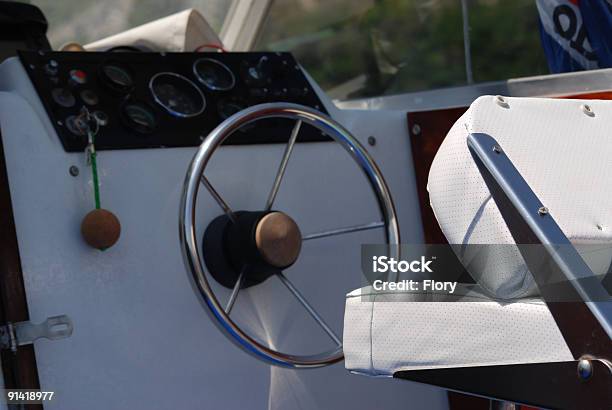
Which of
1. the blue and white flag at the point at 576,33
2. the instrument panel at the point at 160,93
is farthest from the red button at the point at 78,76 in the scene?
the blue and white flag at the point at 576,33

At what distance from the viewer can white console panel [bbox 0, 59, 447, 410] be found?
69.4 inches

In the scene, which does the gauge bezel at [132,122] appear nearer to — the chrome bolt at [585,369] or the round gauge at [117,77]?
the round gauge at [117,77]

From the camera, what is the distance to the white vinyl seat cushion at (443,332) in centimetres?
112

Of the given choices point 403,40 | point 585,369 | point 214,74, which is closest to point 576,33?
point 403,40

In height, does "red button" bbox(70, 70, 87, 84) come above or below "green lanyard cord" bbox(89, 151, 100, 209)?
above

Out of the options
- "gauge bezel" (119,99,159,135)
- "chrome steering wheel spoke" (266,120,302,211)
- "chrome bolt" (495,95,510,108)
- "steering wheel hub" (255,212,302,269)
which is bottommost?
"chrome bolt" (495,95,510,108)

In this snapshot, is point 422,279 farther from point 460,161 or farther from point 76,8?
point 76,8

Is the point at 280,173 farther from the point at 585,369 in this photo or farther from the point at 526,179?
the point at 585,369

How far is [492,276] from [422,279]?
0.16m

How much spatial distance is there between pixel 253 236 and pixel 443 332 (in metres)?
0.67

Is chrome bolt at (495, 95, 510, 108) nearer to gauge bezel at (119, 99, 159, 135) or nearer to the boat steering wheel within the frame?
the boat steering wheel

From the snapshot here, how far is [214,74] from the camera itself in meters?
2.22

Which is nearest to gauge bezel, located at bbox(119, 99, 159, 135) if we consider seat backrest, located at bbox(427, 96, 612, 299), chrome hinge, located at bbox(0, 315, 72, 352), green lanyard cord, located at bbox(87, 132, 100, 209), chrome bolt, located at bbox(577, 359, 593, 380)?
green lanyard cord, located at bbox(87, 132, 100, 209)

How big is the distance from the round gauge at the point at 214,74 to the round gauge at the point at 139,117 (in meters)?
0.20
